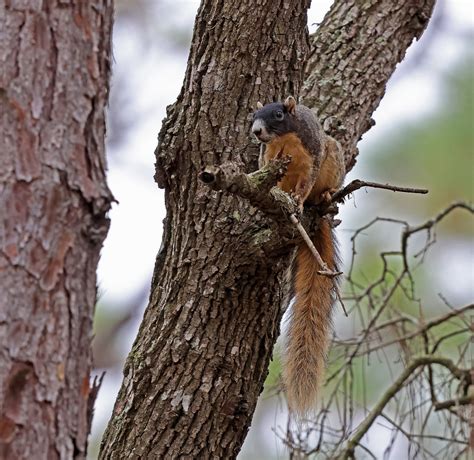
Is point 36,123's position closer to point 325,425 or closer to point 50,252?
point 50,252

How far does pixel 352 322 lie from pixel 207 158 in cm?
109

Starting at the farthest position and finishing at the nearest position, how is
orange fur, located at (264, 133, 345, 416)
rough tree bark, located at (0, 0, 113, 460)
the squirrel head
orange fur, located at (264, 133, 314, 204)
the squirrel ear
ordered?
orange fur, located at (264, 133, 314, 204), orange fur, located at (264, 133, 345, 416), the squirrel ear, the squirrel head, rough tree bark, located at (0, 0, 113, 460)

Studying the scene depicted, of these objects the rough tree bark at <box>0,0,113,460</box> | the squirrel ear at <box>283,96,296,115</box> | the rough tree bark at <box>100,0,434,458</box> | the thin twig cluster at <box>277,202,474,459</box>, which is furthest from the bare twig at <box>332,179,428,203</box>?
the rough tree bark at <box>0,0,113,460</box>

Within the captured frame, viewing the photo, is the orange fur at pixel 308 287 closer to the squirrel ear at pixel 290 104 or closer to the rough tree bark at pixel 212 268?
the squirrel ear at pixel 290 104

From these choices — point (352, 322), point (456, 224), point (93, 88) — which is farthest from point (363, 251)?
point (93, 88)

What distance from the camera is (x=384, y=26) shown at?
11.1 feet

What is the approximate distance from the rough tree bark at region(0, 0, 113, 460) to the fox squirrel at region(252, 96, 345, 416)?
125 centimetres

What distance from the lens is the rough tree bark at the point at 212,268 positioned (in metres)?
2.46

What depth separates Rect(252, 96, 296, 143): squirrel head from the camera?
262 centimetres

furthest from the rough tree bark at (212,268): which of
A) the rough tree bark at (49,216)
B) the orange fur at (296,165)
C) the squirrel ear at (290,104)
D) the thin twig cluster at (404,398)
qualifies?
the rough tree bark at (49,216)

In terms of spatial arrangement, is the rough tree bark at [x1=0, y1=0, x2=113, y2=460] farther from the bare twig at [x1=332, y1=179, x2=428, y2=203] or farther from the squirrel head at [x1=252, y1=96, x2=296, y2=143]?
the squirrel head at [x1=252, y1=96, x2=296, y2=143]

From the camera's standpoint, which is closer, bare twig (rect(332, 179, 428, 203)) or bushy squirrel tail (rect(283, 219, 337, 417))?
bare twig (rect(332, 179, 428, 203))

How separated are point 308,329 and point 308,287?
0.56 ft

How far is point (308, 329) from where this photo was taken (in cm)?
305
